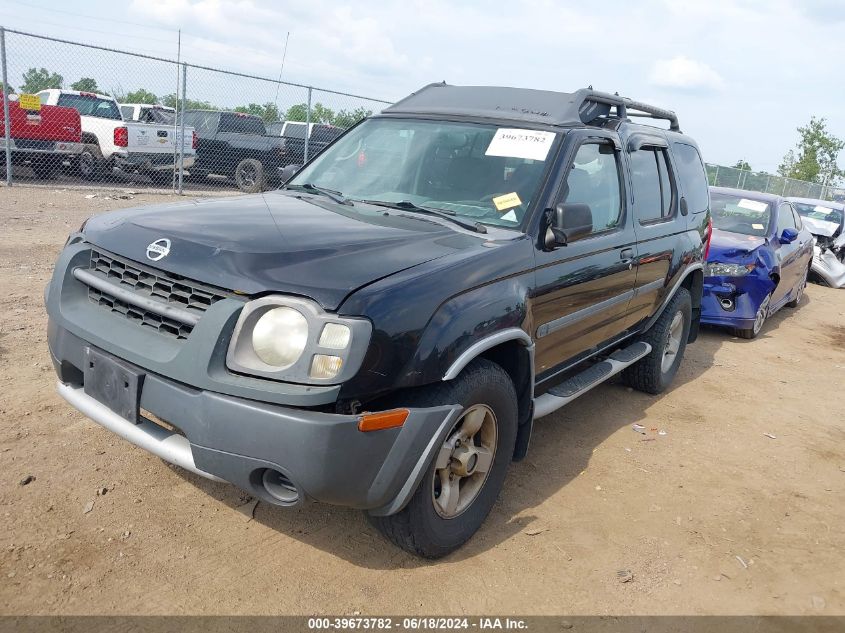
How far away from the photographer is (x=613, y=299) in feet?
14.1

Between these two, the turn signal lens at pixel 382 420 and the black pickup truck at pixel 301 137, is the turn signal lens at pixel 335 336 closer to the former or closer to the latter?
the turn signal lens at pixel 382 420

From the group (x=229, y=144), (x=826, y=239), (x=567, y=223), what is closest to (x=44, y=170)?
(x=229, y=144)

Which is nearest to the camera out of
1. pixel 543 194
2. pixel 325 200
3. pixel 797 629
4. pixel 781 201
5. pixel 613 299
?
pixel 797 629

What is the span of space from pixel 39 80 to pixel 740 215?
1314cm

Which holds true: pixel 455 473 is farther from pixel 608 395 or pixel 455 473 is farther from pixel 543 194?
pixel 608 395

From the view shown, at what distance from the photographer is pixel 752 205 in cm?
870

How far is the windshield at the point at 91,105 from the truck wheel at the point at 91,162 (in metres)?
0.98

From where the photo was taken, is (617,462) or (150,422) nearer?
(150,422)

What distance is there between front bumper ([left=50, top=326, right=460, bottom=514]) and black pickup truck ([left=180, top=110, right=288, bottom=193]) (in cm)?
1387

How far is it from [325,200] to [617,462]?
2328 mm

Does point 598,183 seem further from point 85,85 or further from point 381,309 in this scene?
point 85,85

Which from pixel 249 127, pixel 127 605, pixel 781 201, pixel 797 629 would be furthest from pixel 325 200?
pixel 249 127

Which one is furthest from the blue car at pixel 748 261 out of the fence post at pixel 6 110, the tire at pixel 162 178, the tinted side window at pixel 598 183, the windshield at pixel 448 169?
the tire at pixel 162 178

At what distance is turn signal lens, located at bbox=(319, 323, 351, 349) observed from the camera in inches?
96.4
